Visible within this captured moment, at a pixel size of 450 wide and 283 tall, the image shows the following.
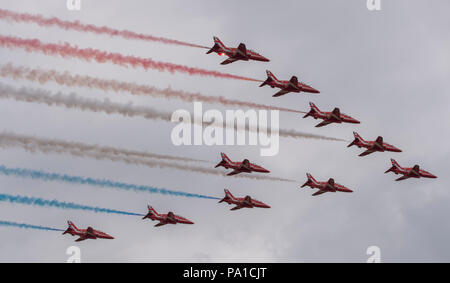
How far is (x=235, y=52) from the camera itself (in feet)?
362

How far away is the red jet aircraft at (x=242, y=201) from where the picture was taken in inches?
4908

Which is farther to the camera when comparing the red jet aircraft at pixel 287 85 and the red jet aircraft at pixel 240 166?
the red jet aircraft at pixel 240 166

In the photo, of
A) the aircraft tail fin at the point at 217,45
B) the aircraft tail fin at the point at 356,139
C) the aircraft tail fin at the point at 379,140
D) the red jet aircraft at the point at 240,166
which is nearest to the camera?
the aircraft tail fin at the point at 217,45

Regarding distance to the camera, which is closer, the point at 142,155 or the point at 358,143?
the point at 142,155

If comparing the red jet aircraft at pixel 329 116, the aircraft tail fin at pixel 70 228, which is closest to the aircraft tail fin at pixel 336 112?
the red jet aircraft at pixel 329 116

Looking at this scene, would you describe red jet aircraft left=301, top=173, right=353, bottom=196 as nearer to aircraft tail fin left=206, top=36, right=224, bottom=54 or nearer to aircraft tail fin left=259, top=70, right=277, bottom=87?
aircraft tail fin left=259, top=70, right=277, bottom=87

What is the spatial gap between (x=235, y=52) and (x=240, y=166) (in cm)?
1594

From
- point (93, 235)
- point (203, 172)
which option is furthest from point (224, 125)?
point (93, 235)

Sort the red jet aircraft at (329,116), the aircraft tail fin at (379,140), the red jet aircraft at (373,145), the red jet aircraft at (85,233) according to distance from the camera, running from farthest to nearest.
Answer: the red jet aircraft at (85,233)
the aircraft tail fin at (379,140)
the red jet aircraft at (373,145)
the red jet aircraft at (329,116)

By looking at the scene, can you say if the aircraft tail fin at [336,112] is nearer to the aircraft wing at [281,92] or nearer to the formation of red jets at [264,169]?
the formation of red jets at [264,169]
